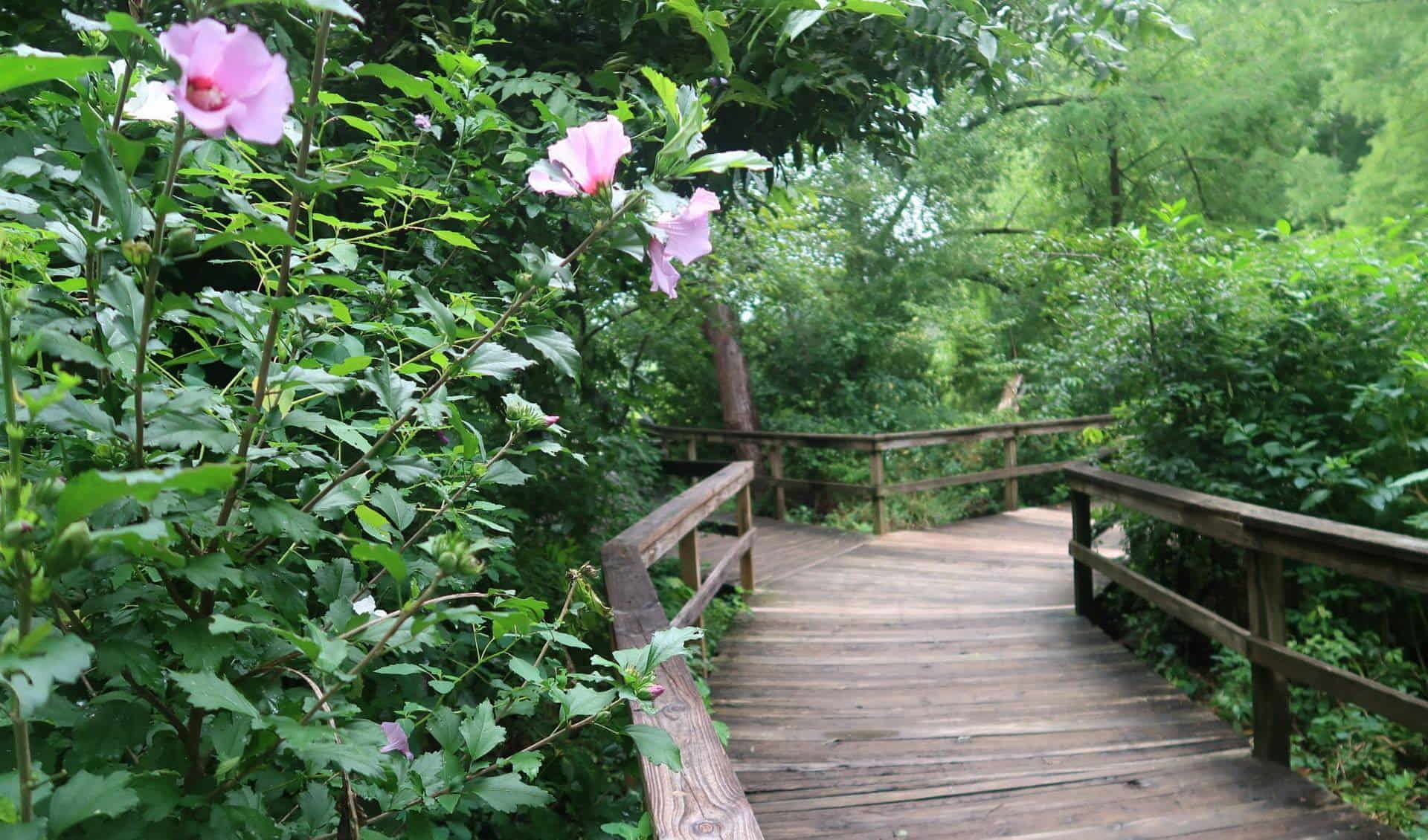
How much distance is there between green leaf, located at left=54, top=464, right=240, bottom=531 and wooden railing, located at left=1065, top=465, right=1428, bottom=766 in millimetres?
2988

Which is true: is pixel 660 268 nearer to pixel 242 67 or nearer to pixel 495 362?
pixel 495 362

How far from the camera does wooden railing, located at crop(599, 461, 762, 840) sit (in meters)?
1.25

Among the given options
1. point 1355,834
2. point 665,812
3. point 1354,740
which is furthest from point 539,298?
point 1354,740

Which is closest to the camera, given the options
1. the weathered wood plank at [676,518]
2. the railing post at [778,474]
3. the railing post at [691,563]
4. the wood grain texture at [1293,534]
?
the wood grain texture at [1293,534]

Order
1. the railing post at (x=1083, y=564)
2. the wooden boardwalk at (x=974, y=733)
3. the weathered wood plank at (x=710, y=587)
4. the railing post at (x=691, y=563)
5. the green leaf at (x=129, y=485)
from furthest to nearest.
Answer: the railing post at (x=1083, y=564) < the railing post at (x=691, y=563) < the weathered wood plank at (x=710, y=587) < the wooden boardwalk at (x=974, y=733) < the green leaf at (x=129, y=485)

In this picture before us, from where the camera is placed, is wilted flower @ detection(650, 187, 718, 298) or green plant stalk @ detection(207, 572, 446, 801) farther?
wilted flower @ detection(650, 187, 718, 298)

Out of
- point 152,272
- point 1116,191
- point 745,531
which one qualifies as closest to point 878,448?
point 745,531

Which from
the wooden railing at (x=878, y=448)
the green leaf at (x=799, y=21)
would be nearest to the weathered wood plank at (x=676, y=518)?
the green leaf at (x=799, y=21)

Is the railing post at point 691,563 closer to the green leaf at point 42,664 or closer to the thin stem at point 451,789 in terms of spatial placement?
the thin stem at point 451,789

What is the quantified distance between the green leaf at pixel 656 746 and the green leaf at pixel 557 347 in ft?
1.40

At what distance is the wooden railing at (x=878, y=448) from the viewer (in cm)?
823

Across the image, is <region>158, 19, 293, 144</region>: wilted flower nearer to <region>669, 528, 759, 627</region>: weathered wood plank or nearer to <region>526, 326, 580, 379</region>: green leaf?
<region>526, 326, 580, 379</region>: green leaf

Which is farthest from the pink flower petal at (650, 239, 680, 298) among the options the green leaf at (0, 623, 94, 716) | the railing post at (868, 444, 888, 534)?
the railing post at (868, 444, 888, 534)

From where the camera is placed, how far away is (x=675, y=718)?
1.61 metres
